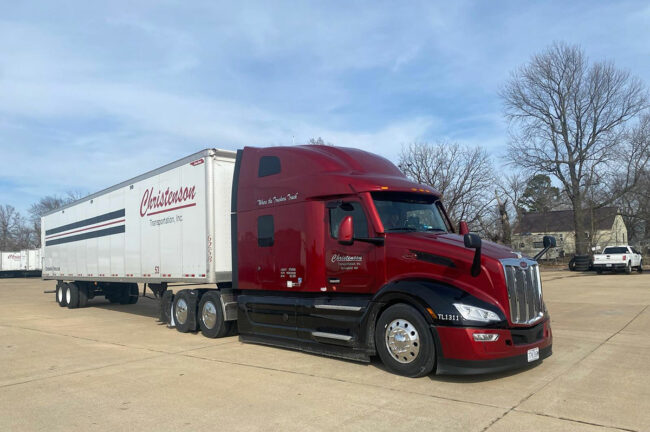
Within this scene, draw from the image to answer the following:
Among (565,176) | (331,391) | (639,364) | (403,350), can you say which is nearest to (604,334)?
(639,364)

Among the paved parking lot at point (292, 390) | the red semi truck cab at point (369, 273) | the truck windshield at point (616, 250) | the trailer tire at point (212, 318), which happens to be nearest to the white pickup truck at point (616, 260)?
the truck windshield at point (616, 250)

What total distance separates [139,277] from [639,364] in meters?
10.3

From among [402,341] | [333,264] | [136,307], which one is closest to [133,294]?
[136,307]

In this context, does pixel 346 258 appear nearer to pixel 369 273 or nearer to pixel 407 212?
pixel 369 273

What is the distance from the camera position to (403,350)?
6.57 metres

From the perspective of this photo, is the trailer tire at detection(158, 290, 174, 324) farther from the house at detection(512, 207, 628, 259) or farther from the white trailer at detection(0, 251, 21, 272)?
the white trailer at detection(0, 251, 21, 272)

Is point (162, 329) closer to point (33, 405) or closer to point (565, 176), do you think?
point (33, 405)

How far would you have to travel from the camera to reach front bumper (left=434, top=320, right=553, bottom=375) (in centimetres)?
598

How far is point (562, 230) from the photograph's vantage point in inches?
2584

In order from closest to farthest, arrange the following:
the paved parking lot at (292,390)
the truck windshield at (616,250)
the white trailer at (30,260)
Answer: the paved parking lot at (292,390) → the truck windshield at (616,250) → the white trailer at (30,260)

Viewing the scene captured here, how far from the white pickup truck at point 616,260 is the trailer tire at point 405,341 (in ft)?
88.1

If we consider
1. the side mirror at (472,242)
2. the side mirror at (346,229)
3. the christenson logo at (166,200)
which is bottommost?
the side mirror at (472,242)

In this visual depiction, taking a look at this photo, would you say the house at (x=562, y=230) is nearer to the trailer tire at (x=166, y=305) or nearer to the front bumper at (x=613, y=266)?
the front bumper at (x=613, y=266)

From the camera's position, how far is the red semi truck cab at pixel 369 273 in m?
6.20
